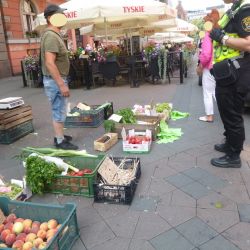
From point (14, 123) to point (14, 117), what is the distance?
12 centimetres

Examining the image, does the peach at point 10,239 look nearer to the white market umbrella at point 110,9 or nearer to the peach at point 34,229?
the peach at point 34,229

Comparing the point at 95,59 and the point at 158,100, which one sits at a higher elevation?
the point at 95,59

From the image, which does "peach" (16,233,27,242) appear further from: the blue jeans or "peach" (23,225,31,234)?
the blue jeans

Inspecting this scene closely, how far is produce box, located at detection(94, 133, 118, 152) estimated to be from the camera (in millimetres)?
4812

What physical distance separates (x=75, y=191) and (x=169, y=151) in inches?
68.4

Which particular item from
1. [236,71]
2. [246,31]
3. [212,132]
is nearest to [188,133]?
[212,132]

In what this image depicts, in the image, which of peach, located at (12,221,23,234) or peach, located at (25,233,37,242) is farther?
peach, located at (12,221,23,234)

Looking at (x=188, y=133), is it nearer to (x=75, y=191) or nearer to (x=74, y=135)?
(x=74, y=135)

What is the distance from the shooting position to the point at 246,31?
3289 mm

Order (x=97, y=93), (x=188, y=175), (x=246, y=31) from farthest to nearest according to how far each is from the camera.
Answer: (x=97, y=93) → (x=188, y=175) → (x=246, y=31)

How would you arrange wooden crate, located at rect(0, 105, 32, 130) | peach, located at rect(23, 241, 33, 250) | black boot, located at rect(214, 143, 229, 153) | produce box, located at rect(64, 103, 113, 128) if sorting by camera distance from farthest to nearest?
produce box, located at rect(64, 103, 113, 128), wooden crate, located at rect(0, 105, 32, 130), black boot, located at rect(214, 143, 229, 153), peach, located at rect(23, 241, 33, 250)

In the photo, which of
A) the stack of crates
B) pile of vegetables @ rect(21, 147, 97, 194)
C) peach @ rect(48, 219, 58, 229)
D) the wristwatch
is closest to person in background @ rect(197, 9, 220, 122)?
the wristwatch

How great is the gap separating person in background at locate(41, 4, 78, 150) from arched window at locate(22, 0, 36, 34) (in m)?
15.0

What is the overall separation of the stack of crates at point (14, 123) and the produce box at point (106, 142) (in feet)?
5.40
